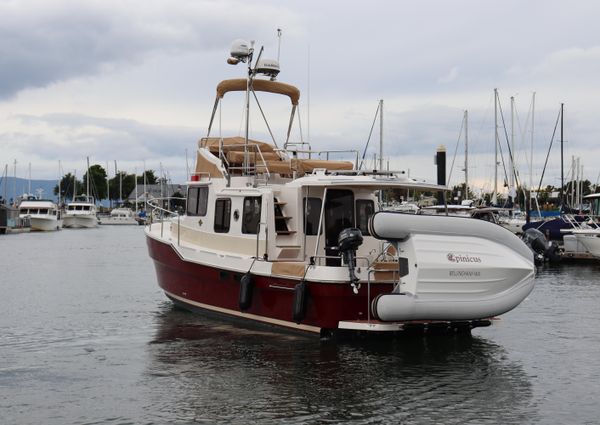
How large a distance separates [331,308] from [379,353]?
1.38 meters

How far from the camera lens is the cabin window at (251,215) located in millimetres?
16188

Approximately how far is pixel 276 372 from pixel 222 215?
5102 mm

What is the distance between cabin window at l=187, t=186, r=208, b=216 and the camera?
18.0 m

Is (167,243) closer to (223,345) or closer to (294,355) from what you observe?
(223,345)

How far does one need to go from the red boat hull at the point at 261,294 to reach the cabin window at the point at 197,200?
106 cm

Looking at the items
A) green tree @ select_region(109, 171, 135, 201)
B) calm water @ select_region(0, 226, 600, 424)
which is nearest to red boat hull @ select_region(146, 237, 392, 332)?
calm water @ select_region(0, 226, 600, 424)

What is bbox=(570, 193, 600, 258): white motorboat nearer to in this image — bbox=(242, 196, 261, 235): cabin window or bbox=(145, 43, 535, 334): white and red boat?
bbox=(145, 43, 535, 334): white and red boat

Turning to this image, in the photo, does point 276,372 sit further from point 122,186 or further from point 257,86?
point 122,186

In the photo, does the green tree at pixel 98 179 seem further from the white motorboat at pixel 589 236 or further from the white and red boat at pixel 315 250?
the white and red boat at pixel 315 250

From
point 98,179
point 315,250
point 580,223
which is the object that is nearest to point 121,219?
point 98,179

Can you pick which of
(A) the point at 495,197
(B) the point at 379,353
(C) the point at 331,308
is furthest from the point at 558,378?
(A) the point at 495,197

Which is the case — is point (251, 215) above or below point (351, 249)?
above

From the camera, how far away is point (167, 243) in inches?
730

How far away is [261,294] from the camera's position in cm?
1547
